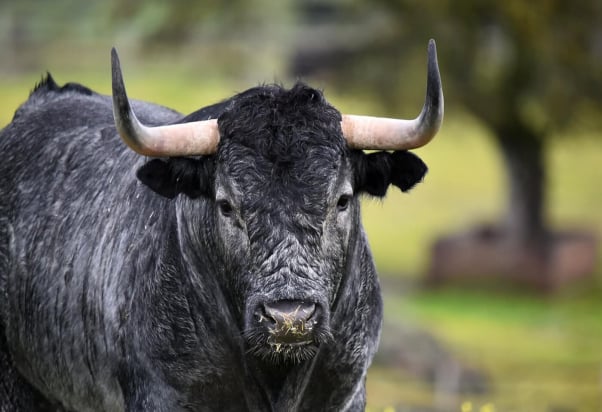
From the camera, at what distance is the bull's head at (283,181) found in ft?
21.8

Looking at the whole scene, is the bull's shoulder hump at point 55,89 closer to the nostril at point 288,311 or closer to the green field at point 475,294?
the green field at point 475,294

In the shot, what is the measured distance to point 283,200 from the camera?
22.3ft

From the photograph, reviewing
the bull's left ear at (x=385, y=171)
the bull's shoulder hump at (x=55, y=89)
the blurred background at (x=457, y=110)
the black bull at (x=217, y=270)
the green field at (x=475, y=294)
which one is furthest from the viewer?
the blurred background at (x=457, y=110)

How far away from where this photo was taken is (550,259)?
112 ft

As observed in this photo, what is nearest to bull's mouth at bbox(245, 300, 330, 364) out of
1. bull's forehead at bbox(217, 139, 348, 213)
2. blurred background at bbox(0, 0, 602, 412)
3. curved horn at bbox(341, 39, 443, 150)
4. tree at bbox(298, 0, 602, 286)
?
bull's forehead at bbox(217, 139, 348, 213)

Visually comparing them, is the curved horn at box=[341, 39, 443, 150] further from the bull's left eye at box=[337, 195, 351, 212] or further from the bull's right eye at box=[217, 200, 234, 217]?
the bull's right eye at box=[217, 200, 234, 217]

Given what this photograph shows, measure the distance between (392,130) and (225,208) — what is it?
967 mm

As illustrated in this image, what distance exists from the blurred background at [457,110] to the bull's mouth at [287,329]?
14475 mm

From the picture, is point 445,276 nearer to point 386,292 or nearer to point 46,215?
point 386,292

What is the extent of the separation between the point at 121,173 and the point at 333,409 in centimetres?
201

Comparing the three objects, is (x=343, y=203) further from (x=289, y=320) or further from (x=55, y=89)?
(x=55, y=89)

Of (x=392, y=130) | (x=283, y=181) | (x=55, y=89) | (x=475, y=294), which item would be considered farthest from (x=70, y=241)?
(x=475, y=294)

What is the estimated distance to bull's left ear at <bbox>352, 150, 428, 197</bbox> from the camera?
734 centimetres

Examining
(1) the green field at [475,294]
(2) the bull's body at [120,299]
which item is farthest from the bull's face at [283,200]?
(1) the green field at [475,294]
